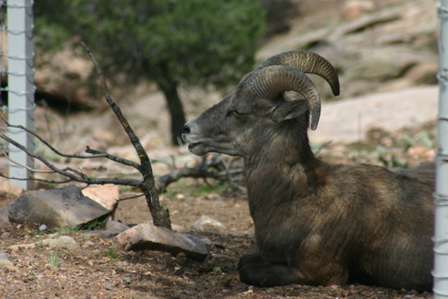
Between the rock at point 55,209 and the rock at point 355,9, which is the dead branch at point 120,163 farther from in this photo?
the rock at point 355,9

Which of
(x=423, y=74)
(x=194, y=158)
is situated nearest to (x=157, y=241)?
(x=194, y=158)

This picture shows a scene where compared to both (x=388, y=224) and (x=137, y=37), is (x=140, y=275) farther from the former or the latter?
(x=137, y=37)

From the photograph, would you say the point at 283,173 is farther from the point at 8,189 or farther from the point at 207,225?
the point at 8,189

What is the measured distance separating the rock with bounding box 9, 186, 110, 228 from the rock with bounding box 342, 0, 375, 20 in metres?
19.1

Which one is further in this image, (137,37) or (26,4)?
(137,37)

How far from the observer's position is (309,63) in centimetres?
699

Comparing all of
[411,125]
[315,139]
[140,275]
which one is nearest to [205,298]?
[140,275]

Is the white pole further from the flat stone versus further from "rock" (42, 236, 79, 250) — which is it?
"rock" (42, 236, 79, 250)

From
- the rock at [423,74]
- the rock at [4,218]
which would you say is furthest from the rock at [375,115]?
the rock at [4,218]

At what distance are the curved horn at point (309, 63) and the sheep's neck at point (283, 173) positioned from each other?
19.1 inches

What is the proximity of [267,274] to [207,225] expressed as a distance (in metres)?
1.97

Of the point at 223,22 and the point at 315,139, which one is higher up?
the point at 223,22

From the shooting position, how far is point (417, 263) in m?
6.64

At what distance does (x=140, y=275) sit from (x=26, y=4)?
10.5ft
